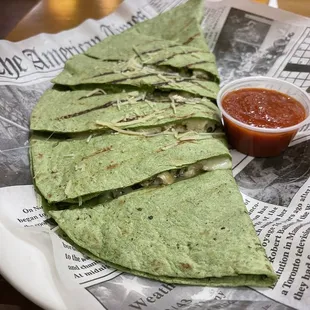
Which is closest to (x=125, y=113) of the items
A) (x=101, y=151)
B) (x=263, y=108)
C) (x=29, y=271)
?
(x=101, y=151)

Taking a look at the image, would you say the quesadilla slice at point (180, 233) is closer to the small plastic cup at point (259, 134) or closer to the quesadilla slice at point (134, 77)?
the small plastic cup at point (259, 134)

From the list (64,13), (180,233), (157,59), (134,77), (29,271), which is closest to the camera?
(29,271)

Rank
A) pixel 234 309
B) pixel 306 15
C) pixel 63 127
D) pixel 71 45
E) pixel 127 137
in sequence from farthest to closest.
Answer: pixel 306 15 < pixel 71 45 < pixel 63 127 < pixel 127 137 < pixel 234 309

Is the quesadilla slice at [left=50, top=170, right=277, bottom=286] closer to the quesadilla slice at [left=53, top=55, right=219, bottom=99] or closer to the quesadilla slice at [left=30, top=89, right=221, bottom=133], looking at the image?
the quesadilla slice at [left=30, top=89, right=221, bottom=133]

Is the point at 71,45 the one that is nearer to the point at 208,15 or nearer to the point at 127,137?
the point at 208,15

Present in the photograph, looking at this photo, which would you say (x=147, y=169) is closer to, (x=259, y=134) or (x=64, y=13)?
(x=259, y=134)

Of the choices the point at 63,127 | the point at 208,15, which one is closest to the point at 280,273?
the point at 63,127
